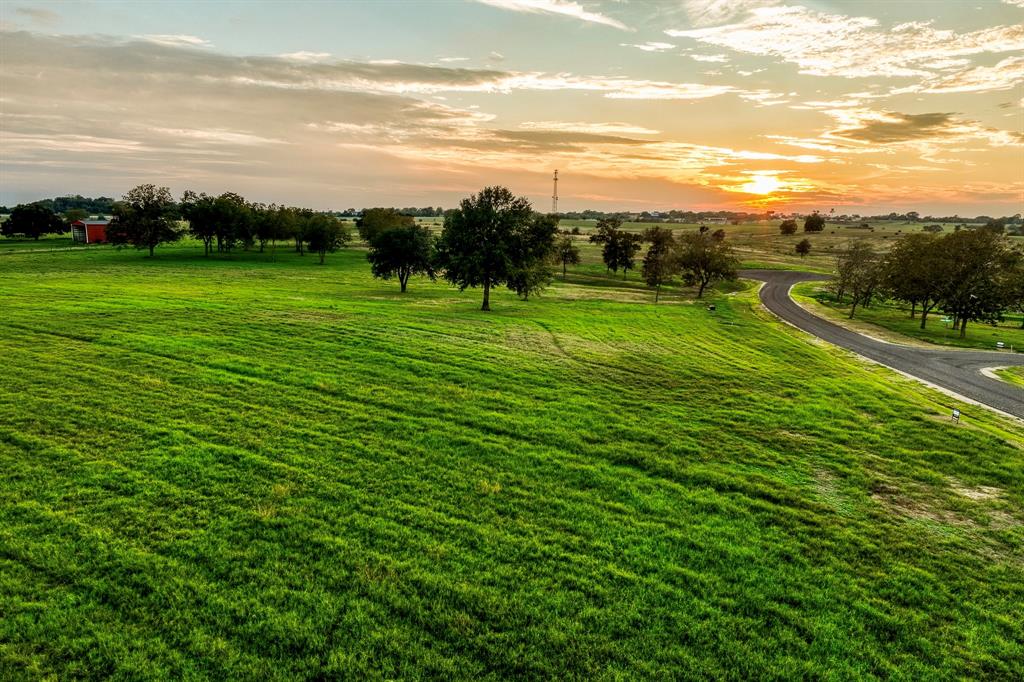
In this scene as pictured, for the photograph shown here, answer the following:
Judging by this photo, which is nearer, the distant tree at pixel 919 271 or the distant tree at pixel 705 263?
the distant tree at pixel 919 271

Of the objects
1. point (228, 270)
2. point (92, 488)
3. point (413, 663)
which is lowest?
point (413, 663)

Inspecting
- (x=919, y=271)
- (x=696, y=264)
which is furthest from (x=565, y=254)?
(x=919, y=271)

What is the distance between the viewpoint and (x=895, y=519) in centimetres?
1467

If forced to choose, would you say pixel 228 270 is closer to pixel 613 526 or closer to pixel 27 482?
pixel 27 482

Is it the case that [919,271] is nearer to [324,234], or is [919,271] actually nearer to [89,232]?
[324,234]

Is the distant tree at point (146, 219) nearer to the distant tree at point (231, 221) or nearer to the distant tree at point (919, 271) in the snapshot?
the distant tree at point (231, 221)

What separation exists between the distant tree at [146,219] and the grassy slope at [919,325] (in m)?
120

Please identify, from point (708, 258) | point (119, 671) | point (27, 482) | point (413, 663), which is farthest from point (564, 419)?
point (708, 258)

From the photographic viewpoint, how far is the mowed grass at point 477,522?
364 inches

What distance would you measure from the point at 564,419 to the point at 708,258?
75.7 meters

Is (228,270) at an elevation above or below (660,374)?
above

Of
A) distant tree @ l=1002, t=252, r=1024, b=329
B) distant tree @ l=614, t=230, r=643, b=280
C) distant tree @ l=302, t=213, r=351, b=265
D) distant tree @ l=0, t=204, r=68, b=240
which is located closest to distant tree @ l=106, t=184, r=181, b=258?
distant tree @ l=302, t=213, r=351, b=265

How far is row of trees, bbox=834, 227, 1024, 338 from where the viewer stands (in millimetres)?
57000

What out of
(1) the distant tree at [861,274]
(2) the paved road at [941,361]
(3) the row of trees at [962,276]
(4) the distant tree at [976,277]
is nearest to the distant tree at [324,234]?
(2) the paved road at [941,361]
